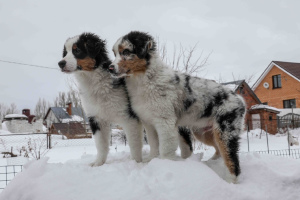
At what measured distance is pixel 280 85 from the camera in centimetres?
2841

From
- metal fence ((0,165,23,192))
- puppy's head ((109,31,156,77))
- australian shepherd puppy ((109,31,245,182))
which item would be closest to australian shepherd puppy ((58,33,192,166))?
australian shepherd puppy ((109,31,245,182))

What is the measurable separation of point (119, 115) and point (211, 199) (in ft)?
5.08

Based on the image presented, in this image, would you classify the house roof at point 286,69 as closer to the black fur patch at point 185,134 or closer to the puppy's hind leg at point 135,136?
the black fur patch at point 185,134

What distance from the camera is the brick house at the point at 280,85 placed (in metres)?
27.2

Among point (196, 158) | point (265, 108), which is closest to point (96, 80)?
point (196, 158)

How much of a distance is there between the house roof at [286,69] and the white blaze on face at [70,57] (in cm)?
2655

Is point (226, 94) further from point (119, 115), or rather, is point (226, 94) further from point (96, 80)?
point (96, 80)

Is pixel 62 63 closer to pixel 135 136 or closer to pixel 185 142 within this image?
pixel 135 136

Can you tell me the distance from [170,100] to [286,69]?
88.4 ft

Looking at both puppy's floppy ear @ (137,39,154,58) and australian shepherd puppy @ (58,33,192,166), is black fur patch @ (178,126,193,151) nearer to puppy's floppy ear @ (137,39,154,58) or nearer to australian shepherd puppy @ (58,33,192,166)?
australian shepherd puppy @ (58,33,192,166)

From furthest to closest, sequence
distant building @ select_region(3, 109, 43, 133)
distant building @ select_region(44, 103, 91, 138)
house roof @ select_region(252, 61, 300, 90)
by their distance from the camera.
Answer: distant building @ select_region(3, 109, 43, 133)
house roof @ select_region(252, 61, 300, 90)
distant building @ select_region(44, 103, 91, 138)

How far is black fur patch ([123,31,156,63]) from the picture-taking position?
365 cm

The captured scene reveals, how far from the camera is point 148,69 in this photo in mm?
3746

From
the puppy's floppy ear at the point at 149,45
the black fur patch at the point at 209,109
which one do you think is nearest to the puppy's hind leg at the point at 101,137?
the puppy's floppy ear at the point at 149,45
